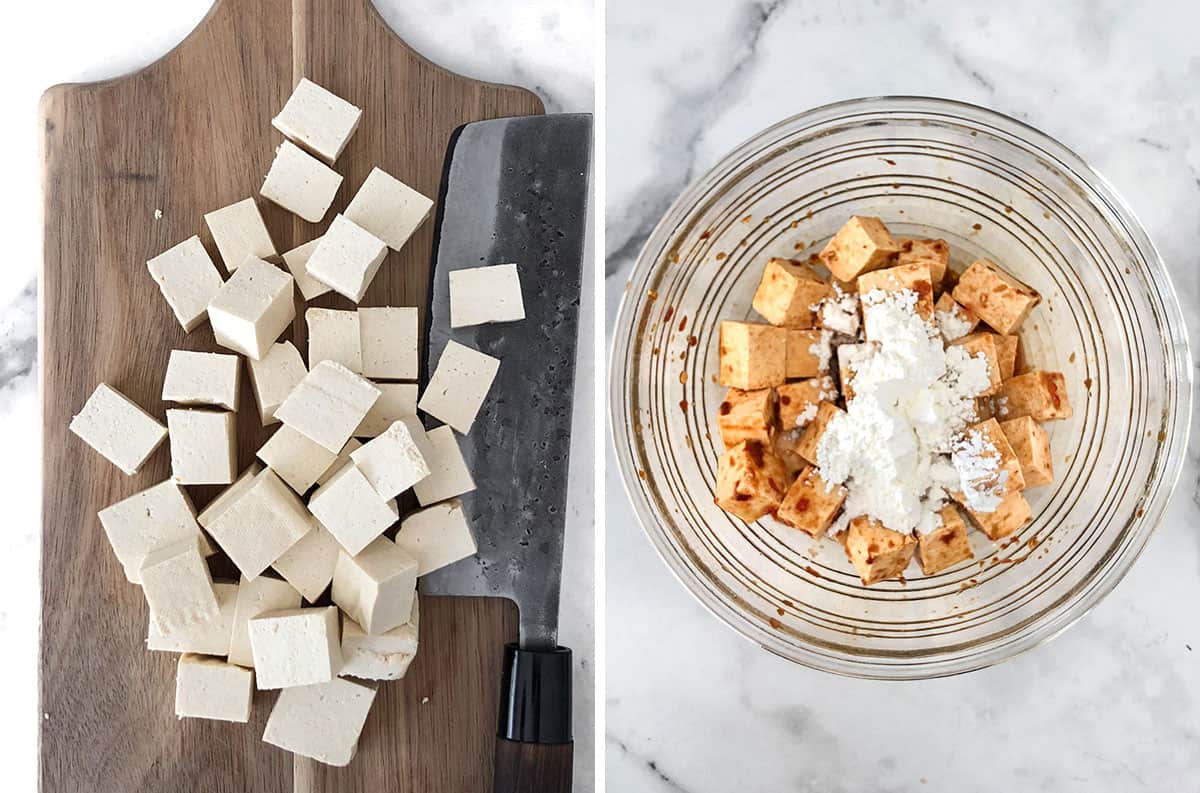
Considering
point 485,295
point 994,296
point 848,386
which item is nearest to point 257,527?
point 485,295

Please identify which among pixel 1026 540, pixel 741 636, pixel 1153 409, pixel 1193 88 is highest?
pixel 1193 88

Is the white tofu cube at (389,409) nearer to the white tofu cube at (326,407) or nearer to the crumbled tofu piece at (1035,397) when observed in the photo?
the white tofu cube at (326,407)

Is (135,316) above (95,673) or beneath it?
above

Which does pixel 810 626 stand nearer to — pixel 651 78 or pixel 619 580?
pixel 619 580

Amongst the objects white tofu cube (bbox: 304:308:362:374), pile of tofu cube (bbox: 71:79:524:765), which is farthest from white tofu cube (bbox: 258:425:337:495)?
white tofu cube (bbox: 304:308:362:374)

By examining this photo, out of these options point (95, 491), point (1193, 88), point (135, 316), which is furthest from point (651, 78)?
point (95, 491)

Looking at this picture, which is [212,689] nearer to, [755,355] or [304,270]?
[304,270]
